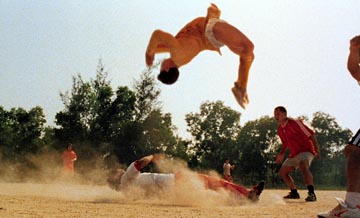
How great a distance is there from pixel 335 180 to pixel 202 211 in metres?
52.2

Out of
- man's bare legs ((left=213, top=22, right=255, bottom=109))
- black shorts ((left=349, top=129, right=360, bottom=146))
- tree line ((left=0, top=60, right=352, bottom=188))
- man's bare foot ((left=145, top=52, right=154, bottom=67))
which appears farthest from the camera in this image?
tree line ((left=0, top=60, right=352, bottom=188))

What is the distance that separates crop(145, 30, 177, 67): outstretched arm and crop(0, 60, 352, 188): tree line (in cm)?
2962

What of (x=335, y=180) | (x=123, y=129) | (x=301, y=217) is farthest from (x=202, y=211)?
(x=335, y=180)

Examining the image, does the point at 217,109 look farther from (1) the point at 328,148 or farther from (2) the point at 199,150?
(1) the point at 328,148

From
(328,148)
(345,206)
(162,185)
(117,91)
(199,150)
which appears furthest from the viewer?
(328,148)

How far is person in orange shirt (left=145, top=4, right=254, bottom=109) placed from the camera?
5.99m

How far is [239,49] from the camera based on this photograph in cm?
594

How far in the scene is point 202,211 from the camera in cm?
779

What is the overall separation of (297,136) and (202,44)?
5417mm

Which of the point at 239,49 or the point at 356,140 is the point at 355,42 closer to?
the point at 356,140

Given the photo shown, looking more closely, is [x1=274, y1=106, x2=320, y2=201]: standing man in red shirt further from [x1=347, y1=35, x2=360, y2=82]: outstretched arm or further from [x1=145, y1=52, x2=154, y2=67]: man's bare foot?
[x1=145, y1=52, x2=154, y2=67]: man's bare foot

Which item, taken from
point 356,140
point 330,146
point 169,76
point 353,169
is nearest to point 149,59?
point 169,76

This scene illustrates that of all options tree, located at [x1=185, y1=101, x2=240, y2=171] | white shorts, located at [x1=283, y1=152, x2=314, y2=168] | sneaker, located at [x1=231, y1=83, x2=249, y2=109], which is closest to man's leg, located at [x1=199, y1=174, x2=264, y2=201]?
white shorts, located at [x1=283, y1=152, x2=314, y2=168]

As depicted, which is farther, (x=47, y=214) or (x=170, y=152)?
(x=170, y=152)
